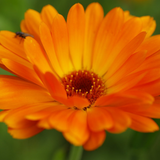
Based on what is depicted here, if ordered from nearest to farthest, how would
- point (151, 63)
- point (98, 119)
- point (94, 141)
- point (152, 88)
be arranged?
1. point (94, 141)
2. point (98, 119)
3. point (152, 88)
4. point (151, 63)

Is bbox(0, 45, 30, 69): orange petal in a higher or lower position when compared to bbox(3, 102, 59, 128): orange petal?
higher

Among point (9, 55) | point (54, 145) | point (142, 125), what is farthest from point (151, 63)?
point (54, 145)

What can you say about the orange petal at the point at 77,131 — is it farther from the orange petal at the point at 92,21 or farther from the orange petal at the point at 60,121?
the orange petal at the point at 92,21

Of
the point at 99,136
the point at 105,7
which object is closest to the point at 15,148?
the point at 99,136

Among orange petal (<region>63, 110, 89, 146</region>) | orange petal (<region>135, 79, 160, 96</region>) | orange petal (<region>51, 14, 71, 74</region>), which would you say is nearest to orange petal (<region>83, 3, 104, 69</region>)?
orange petal (<region>51, 14, 71, 74</region>)

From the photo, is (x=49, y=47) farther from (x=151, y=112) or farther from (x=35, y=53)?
(x=151, y=112)

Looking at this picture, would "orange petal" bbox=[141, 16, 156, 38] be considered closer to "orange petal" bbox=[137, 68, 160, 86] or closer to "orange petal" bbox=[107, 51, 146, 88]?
"orange petal" bbox=[107, 51, 146, 88]
